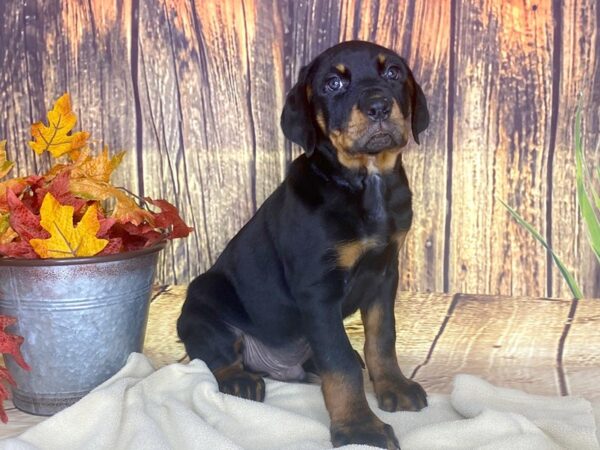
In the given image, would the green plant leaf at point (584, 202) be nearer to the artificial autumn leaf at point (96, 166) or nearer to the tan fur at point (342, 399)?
the tan fur at point (342, 399)

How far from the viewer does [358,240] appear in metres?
2.36

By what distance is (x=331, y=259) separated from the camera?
2.34 meters

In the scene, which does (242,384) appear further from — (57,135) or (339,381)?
(57,135)

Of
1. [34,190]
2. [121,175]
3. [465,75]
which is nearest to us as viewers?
[34,190]

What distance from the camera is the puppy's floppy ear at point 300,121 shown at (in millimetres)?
2402

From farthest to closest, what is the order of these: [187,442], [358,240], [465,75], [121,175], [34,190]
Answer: [121,175] → [465,75] → [34,190] → [358,240] → [187,442]

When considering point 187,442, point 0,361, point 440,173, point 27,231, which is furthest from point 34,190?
point 440,173

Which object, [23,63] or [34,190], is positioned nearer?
[34,190]

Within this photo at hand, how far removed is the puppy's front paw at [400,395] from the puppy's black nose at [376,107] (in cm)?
74

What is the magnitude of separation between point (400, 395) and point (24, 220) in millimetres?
1142

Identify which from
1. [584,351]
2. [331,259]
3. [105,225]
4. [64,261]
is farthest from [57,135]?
[584,351]

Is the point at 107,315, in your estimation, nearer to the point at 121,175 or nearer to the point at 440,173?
the point at 121,175

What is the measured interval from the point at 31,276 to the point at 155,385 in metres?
0.45

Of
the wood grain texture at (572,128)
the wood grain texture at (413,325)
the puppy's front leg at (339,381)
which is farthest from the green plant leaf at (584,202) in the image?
the puppy's front leg at (339,381)
